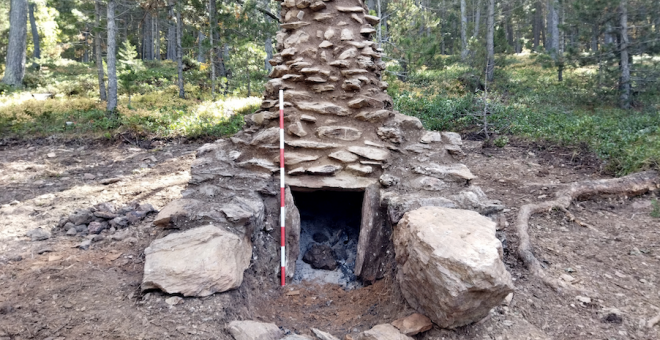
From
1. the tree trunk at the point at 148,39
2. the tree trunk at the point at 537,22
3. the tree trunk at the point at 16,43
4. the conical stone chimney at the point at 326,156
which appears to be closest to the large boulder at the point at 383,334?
the conical stone chimney at the point at 326,156

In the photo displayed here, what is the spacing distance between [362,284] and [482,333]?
5.24ft

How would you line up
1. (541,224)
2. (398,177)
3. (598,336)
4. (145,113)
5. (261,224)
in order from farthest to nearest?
1. (145,113)
2. (541,224)
3. (398,177)
4. (261,224)
5. (598,336)

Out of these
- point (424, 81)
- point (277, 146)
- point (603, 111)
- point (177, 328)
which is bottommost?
point (177, 328)

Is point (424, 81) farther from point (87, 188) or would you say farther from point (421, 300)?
point (421, 300)

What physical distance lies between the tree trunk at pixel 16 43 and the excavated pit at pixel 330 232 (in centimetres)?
1672

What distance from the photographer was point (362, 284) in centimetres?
454

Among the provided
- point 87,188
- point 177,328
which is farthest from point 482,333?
point 87,188

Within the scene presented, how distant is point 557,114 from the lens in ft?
36.6

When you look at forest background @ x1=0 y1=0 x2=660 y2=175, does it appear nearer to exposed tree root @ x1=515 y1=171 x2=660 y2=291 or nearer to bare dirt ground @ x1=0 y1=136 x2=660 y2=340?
exposed tree root @ x1=515 y1=171 x2=660 y2=291

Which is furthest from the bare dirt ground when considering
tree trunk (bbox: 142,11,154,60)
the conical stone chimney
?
tree trunk (bbox: 142,11,154,60)

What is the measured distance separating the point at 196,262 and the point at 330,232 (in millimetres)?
2512

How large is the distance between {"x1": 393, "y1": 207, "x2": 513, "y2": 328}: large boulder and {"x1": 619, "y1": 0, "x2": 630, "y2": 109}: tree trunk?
11718mm

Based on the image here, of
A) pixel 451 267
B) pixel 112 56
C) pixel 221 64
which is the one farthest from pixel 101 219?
pixel 221 64

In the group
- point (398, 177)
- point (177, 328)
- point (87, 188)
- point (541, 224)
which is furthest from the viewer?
point (87, 188)
